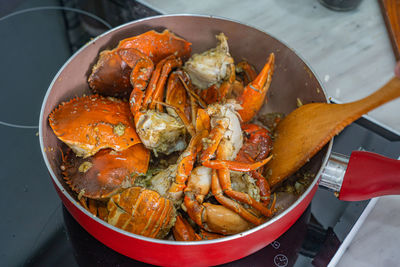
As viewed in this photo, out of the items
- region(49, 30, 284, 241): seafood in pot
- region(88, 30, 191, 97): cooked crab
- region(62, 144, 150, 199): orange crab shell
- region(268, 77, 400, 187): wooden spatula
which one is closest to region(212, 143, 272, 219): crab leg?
region(49, 30, 284, 241): seafood in pot

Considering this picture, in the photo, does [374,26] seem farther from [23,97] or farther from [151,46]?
[23,97]

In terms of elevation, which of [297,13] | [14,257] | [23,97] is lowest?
[14,257]

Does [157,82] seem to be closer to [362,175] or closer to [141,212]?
[141,212]

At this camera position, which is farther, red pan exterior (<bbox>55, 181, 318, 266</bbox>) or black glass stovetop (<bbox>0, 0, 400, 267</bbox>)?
black glass stovetop (<bbox>0, 0, 400, 267</bbox>)

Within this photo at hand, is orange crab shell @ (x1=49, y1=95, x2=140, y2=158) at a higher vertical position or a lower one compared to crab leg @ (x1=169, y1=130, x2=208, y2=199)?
higher

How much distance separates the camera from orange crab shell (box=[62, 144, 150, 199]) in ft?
2.76

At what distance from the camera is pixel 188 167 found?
858 millimetres

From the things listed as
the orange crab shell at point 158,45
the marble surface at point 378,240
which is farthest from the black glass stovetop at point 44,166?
the orange crab shell at point 158,45

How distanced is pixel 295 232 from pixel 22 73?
948 millimetres

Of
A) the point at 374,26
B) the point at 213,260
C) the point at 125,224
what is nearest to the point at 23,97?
the point at 125,224

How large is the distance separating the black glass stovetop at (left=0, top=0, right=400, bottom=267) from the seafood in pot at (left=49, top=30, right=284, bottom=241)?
0.29ft

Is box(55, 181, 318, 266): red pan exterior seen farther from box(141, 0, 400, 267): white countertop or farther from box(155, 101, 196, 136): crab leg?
box(141, 0, 400, 267): white countertop

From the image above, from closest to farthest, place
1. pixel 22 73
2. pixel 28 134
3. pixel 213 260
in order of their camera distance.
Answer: pixel 213 260 < pixel 28 134 < pixel 22 73

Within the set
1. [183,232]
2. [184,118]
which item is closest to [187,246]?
[183,232]
